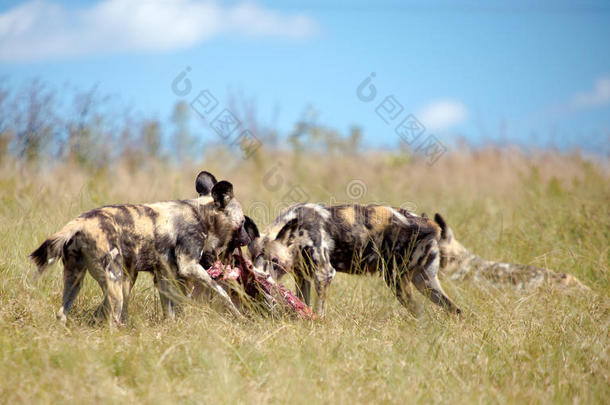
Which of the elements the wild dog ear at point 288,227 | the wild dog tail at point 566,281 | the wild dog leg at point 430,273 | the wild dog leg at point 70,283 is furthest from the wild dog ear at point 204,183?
the wild dog tail at point 566,281

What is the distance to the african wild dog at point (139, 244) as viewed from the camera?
4016 millimetres

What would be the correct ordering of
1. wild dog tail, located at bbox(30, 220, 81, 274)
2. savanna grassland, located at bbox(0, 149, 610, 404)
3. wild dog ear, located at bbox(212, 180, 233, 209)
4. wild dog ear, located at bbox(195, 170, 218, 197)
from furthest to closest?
1. wild dog ear, located at bbox(195, 170, 218, 197)
2. wild dog ear, located at bbox(212, 180, 233, 209)
3. wild dog tail, located at bbox(30, 220, 81, 274)
4. savanna grassland, located at bbox(0, 149, 610, 404)

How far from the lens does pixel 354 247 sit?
5.17 m

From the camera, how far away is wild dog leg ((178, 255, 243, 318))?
4.53 metres

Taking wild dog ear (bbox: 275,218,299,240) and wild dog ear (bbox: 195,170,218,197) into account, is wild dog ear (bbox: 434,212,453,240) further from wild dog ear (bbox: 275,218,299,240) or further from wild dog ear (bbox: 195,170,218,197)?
wild dog ear (bbox: 195,170,218,197)

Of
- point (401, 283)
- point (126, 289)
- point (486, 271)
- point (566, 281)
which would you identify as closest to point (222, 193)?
point (126, 289)

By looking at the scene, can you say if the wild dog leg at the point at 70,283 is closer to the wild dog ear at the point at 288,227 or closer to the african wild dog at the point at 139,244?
the african wild dog at the point at 139,244

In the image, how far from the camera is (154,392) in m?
3.15

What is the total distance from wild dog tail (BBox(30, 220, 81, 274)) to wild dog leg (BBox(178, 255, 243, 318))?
2.92 feet

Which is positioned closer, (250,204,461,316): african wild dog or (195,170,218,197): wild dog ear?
(250,204,461,316): african wild dog

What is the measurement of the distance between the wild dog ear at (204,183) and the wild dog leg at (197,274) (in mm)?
764

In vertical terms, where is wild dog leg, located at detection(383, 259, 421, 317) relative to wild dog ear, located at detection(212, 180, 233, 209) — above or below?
below

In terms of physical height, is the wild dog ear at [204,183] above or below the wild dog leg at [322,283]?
above

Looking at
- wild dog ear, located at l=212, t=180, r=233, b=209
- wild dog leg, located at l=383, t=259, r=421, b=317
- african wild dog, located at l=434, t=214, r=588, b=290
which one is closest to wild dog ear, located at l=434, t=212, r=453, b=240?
african wild dog, located at l=434, t=214, r=588, b=290
